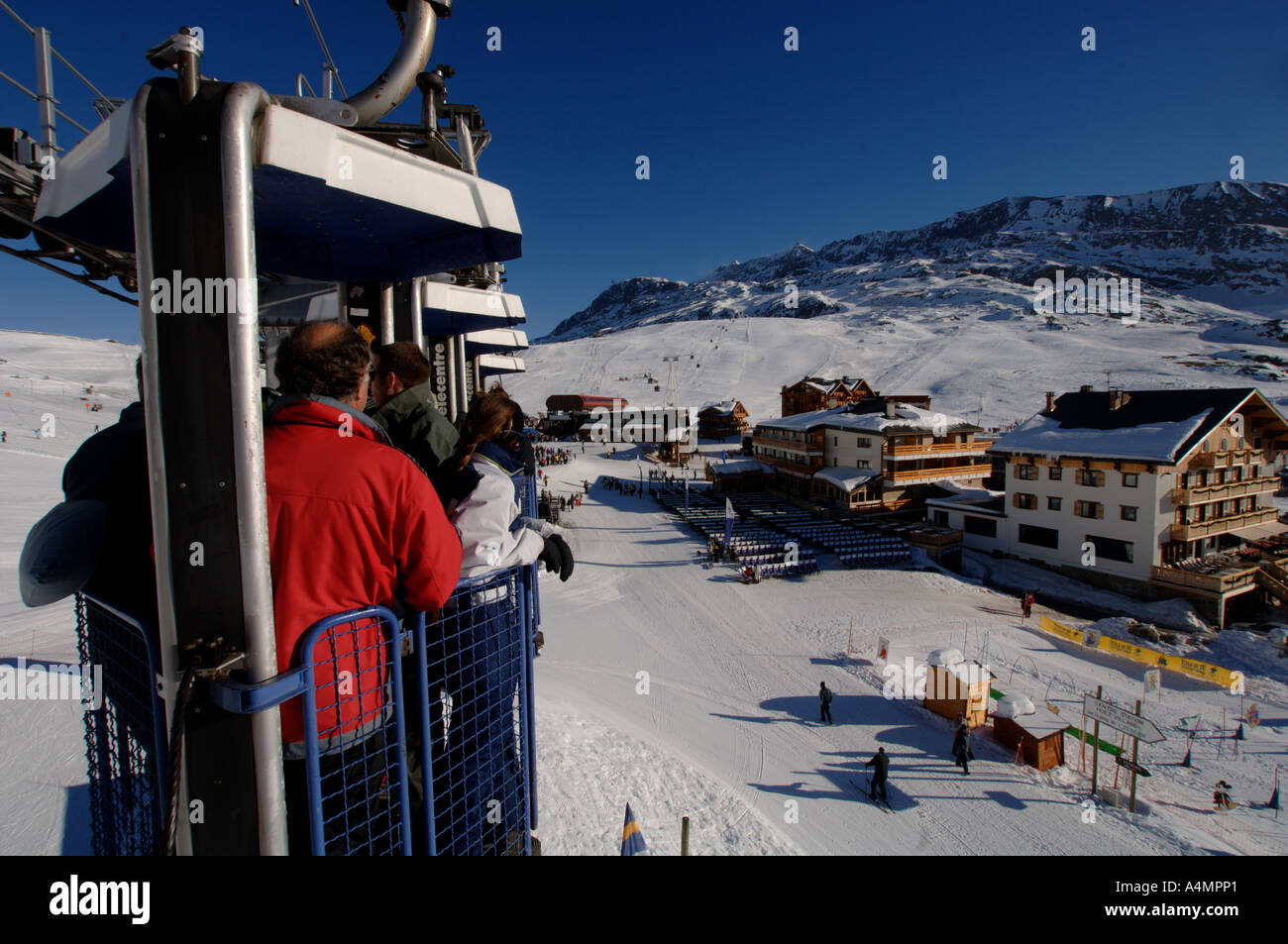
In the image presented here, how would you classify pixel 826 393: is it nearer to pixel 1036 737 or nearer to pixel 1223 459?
pixel 1223 459

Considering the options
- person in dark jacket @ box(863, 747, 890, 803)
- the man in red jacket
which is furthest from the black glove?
person in dark jacket @ box(863, 747, 890, 803)

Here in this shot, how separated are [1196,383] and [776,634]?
71478 millimetres

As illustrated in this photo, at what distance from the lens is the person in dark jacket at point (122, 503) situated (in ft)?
6.39

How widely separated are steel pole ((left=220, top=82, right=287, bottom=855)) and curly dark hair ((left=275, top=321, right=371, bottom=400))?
0.44 m

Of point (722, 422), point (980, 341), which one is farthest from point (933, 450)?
point (980, 341)

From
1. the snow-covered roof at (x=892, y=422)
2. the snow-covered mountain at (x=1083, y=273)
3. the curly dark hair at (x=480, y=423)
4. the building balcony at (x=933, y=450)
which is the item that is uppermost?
the snow-covered mountain at (x=1083, y=273)

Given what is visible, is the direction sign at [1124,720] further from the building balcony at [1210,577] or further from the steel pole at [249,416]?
the building balcony at [1210,577]

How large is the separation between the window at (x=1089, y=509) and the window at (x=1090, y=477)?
760mm

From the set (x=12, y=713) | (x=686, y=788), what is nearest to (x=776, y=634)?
(x=686, y=788)

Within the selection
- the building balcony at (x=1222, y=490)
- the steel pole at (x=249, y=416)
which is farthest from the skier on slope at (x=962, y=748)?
the building balcony at (x=1222, y=490)

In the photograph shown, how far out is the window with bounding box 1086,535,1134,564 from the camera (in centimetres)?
2206
